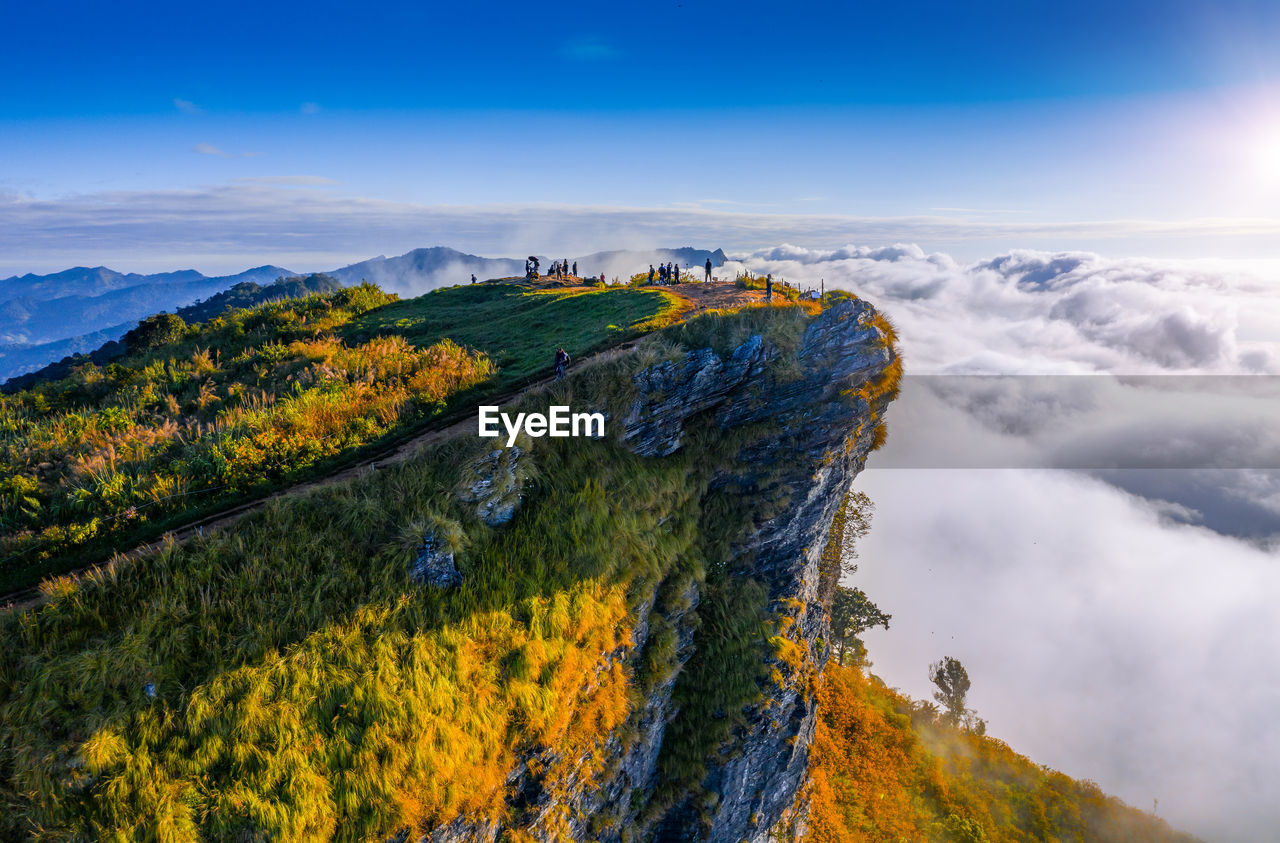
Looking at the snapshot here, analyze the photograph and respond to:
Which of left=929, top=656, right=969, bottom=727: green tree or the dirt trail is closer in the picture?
the dirt trail

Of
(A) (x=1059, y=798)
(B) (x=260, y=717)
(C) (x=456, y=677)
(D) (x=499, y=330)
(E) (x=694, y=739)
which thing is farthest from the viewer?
(A) (x=1059, y=798)

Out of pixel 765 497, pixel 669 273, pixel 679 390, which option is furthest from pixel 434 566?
pixel 669 273

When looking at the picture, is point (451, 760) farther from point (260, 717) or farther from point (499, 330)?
point (499, 330)

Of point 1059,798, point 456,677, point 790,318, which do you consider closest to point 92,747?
point 456,677

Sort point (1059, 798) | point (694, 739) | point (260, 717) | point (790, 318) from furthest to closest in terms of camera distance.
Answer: point (1059, 798), point (790, 318), point (694, 739), point (260, 717)

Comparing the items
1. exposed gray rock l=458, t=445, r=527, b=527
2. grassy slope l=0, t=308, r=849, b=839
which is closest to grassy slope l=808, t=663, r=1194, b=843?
grassy slope l=0, t=308, r=849, b=839

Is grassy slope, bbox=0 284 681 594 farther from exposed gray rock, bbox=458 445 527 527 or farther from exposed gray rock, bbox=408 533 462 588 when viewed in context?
exposed gray rock, bbox=408 533 462 588
